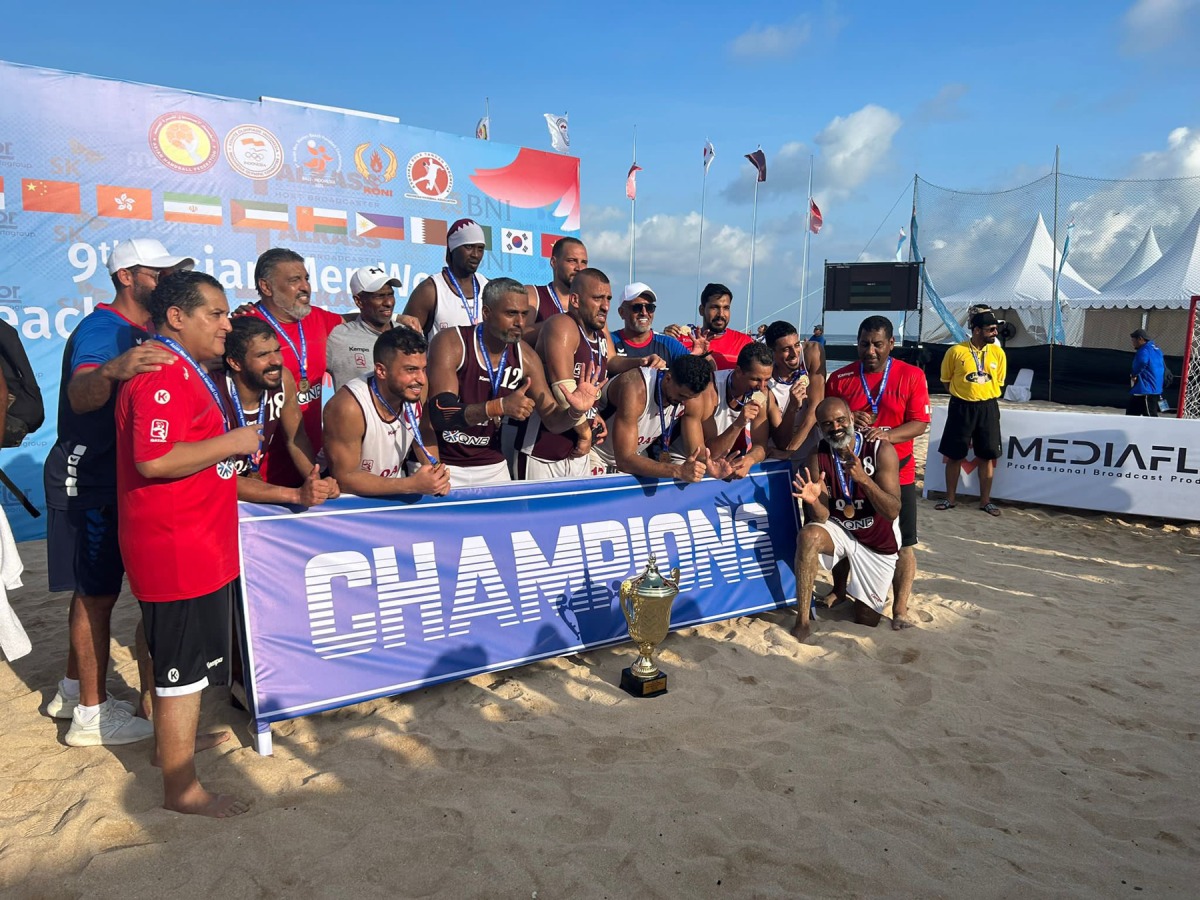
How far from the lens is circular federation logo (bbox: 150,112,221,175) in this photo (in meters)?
7.54

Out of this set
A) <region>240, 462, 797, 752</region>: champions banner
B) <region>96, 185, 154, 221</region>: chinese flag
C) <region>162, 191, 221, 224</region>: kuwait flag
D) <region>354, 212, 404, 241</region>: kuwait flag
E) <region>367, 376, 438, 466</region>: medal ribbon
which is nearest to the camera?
<region>240, 462, 797, 752</region>: champions banner

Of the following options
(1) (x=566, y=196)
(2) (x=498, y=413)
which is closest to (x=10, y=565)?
(2) (x=498, y=413)

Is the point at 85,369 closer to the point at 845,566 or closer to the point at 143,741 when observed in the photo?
the point at 143,741

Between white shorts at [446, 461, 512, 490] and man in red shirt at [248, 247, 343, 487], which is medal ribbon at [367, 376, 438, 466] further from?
man in red shirt at [248, 247, 343, 487]

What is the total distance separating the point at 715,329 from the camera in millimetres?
5961

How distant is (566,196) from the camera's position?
10.7m

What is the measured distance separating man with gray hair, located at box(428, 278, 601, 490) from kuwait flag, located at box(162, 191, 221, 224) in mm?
5174

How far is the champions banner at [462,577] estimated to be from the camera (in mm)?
3521

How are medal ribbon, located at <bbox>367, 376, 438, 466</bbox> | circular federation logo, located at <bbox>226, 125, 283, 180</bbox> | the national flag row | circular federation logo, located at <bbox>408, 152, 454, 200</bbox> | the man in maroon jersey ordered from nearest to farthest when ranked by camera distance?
medal ribbon, located at <bbox>367, 376, 438, 466</bbox> < the man in maroon jersey < the national flag row < circular federation logo, located at <bbox>226, 125, 283, 180</bbox> < circular federation logo, located at <bbox>408, 152, 454, 200</bbox>

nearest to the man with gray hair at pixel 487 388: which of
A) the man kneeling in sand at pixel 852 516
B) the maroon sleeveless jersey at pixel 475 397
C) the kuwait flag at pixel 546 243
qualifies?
the maroon sleeveless jersey at pixel 475 397

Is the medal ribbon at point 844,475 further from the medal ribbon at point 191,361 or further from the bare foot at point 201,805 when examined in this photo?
the bare foot at point 201,805

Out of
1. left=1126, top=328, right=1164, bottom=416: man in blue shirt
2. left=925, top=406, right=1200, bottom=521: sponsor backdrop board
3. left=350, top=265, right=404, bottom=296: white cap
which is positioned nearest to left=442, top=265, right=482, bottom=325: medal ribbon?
left=350, top=265, right=404, bottom=296: white cap

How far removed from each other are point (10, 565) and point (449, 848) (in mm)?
2296

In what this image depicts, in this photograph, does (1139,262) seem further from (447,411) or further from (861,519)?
(447,411)
